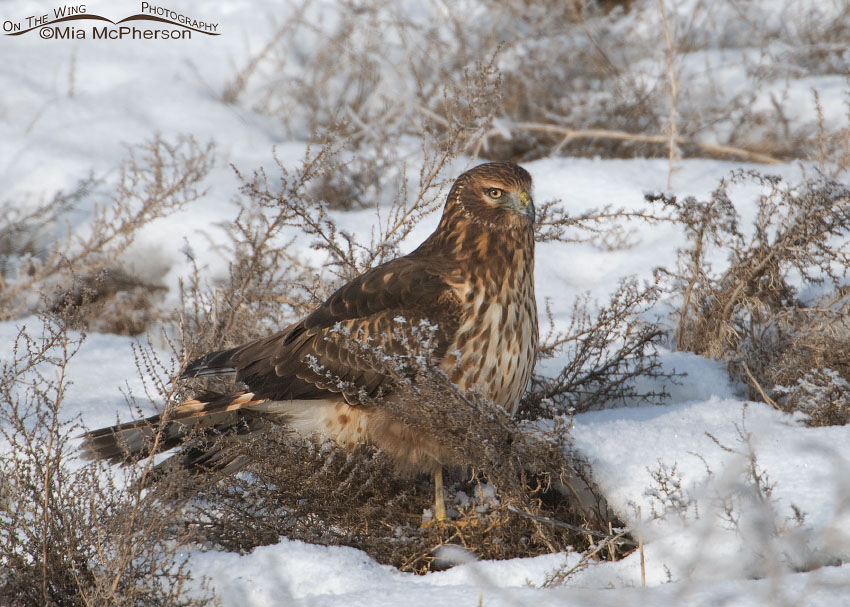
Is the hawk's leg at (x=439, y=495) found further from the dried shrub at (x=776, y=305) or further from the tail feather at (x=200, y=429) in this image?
the dried shrub at (x=776, y=305)

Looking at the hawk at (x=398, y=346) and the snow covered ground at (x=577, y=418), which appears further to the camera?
the hawk at (x=398, y=346)

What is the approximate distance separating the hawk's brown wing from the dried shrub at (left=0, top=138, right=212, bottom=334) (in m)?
1.88

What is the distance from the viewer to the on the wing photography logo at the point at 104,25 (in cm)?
835

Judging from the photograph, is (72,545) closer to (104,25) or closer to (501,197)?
(501,197)

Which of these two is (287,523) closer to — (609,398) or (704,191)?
(609,398)

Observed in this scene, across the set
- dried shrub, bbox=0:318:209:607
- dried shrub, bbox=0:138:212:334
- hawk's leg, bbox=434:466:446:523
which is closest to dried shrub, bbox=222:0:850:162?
dried shrub, bbox=0:138:212:334

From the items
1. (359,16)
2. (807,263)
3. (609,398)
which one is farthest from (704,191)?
(359,16)

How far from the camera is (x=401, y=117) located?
6.66m

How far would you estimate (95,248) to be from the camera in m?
5.24

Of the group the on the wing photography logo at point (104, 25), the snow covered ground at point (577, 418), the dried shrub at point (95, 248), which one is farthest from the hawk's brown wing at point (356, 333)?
the on the wing photography logo at point (104, 25)

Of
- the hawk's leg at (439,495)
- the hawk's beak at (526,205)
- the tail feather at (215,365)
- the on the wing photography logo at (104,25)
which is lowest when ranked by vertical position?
the hawk's leg at (439,495)

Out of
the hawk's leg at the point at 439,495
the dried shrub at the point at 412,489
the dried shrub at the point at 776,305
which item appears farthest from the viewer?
the dried shrub at the point at 776,305

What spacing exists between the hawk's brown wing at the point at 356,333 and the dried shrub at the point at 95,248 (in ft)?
6.16

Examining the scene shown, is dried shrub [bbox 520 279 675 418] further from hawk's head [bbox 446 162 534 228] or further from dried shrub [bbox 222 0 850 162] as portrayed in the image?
dried shrub [bbox 222 0 850 162]
